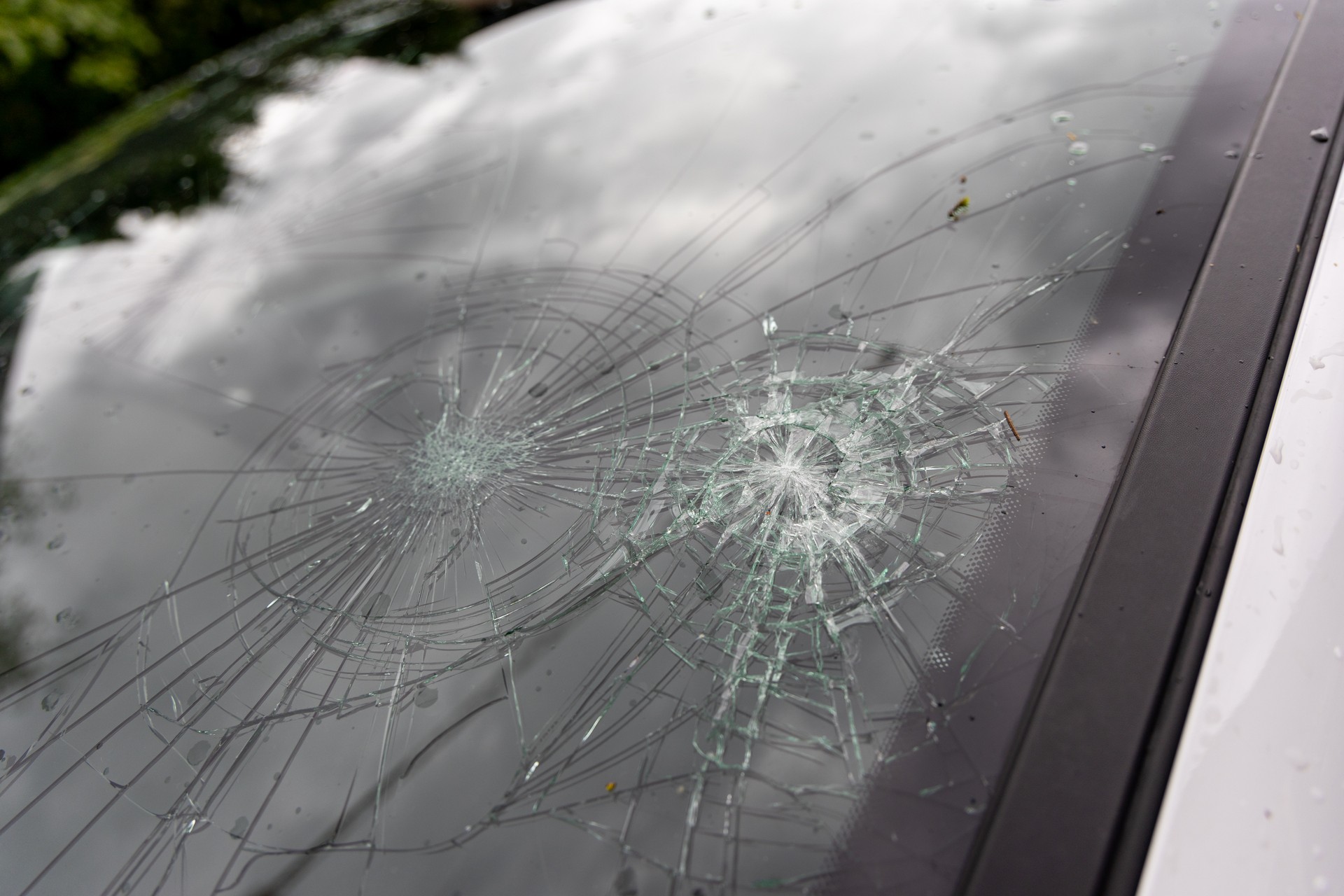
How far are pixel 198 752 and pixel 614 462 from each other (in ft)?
2.05

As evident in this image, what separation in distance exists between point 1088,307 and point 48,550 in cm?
157

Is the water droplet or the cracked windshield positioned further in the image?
the water droplet

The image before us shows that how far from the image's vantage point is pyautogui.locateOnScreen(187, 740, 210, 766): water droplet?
3.28ft

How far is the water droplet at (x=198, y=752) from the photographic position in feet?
3.28

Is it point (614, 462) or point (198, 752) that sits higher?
point (614, 462)

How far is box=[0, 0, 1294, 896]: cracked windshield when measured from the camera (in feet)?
2.84

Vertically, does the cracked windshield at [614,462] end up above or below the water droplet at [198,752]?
above

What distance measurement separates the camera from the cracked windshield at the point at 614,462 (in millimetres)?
864

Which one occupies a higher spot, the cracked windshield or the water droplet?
the cracked windshield

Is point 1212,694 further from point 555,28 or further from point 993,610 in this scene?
point 555,28

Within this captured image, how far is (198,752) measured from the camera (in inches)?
39.6

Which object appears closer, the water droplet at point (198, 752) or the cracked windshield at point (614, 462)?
the cracked windshield at point (614, 462)

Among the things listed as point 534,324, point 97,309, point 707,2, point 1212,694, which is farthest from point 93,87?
point 1212,694

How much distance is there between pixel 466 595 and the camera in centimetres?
103
